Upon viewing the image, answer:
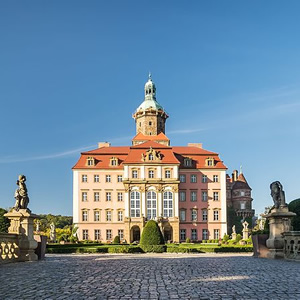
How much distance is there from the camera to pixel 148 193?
57.2 metres

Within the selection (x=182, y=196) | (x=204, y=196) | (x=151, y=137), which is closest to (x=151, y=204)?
(x=182, y=196)

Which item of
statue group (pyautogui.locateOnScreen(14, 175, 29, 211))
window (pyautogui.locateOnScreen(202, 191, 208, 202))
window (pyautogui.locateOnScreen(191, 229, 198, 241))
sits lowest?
window (pyautogui.locateOnScreen(191, 229, 198, 241))

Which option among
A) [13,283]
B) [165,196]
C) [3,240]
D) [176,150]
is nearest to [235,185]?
[176,150]

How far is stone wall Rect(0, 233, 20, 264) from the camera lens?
14.4m

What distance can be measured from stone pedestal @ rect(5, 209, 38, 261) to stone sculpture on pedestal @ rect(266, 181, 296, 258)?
327 inches

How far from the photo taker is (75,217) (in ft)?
193

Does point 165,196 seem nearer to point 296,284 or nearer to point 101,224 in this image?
point 101,224

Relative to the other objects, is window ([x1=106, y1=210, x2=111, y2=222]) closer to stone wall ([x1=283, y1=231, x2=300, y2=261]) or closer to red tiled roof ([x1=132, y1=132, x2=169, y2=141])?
red tiled roof ([x1=132, y1=132, x2=169, y2=141])

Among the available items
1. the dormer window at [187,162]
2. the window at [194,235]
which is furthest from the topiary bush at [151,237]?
the dormer window at [187,162]

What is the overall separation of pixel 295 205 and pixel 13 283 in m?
13.2

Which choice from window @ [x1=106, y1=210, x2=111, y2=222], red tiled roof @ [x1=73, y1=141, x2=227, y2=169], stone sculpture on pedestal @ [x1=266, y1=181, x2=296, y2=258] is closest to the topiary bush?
stone sculpture on pedestal @ [x1=266, y1=181, x2=296, y2=258]

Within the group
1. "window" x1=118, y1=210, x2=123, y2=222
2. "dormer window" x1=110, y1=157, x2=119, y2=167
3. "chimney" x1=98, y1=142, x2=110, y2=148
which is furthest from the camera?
"chimney" x1=98, y1=142, x2=110, y2=148

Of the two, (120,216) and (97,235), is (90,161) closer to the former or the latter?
(120,216)

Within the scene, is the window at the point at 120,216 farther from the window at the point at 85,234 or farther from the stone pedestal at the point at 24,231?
the stone pedestal at the point at 24,231
